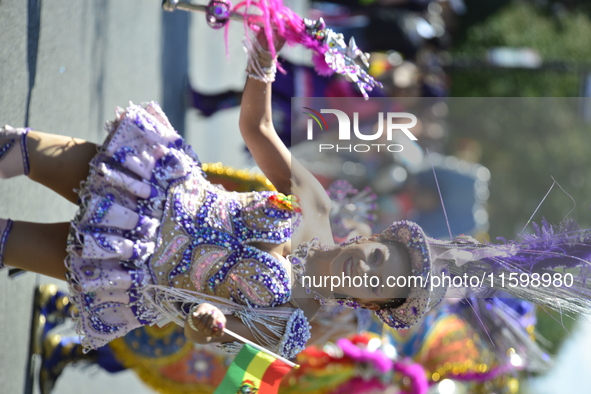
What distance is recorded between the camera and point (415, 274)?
6.48ft

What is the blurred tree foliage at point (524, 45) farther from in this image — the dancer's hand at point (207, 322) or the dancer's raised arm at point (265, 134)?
the dancer's hand at point (207, 322)

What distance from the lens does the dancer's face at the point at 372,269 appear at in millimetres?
2004

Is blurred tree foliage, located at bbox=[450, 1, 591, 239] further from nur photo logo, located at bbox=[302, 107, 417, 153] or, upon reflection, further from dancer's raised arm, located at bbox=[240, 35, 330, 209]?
dancer's raised arm, located at bbox=[240, 35, 330, 209]

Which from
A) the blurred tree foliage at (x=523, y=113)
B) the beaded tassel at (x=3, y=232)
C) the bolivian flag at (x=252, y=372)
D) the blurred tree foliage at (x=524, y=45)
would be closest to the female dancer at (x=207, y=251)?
the beaded tassel at (x=3, y=232)

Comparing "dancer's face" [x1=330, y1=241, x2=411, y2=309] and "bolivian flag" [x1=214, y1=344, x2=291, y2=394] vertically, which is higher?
"dancer's face" [x1=330, y1=241, x2=411, y2=309]

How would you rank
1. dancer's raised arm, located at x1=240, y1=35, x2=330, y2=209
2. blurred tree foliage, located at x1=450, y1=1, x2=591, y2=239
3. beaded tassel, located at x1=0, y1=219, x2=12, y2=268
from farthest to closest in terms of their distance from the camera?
blurred tree foliage, located at x1=450, y1=1, x2=591, y2=239
dancer's raised arm, located at x1=240, y1=35, x2=330, y2=209
beaded tassel, located at x1=0, y1=219, x2=12, y2=268

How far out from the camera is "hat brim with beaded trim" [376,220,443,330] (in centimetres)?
195

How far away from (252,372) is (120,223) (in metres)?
0.69

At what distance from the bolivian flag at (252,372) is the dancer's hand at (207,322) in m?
0.12

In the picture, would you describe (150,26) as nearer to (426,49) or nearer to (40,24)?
(40,24)

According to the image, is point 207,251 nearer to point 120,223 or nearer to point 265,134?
point 120,223

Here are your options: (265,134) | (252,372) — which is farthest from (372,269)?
(265,134)

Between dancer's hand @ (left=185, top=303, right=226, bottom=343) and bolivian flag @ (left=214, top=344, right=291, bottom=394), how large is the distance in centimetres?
12

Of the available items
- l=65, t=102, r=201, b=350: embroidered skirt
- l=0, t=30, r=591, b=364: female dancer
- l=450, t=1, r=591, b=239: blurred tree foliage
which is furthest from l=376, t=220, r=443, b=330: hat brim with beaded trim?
l=450, t=1, r=591, b=239: blurred tree foliage
